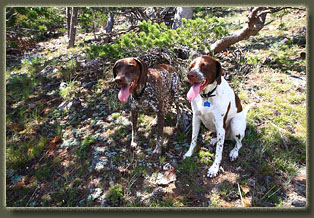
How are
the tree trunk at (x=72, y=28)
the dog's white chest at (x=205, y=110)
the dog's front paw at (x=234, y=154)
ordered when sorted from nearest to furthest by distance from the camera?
1. the dog's white chest at (x=205, y=110)
2. the dog's front paw at (x=234, y=154)
3. the tree trunk at (x=72, y=28)

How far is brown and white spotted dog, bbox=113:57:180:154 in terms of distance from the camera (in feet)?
7.87

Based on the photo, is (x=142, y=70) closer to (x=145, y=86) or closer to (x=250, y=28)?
(x=145, y=86)

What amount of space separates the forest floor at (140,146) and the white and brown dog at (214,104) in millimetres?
218

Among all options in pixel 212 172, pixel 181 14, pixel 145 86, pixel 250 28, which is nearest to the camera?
pixel 212 172

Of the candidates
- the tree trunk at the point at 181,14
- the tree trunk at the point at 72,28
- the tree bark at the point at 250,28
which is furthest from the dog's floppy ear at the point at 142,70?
the tree trunk at the point at 72,28

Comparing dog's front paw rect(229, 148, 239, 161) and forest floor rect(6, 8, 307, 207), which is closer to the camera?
forest floor rect(6, 8, 307, 207)

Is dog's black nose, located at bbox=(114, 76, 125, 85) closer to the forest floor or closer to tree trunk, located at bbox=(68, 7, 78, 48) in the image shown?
the forest floor

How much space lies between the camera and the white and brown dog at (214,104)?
2230 mm

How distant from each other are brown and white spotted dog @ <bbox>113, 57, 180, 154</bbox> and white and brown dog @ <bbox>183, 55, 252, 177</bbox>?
54 cm

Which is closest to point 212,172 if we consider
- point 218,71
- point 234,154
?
point 234,154

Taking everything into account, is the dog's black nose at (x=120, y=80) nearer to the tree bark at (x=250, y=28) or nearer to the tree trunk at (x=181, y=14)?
the tree bark at (x=250, y=28)

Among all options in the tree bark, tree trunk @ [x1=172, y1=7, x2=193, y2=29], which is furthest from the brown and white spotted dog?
tree trunk @ [x1=172, y1=7, x2=193, y2=29]

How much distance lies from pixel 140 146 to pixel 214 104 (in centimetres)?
144

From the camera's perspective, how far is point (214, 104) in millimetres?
2523
